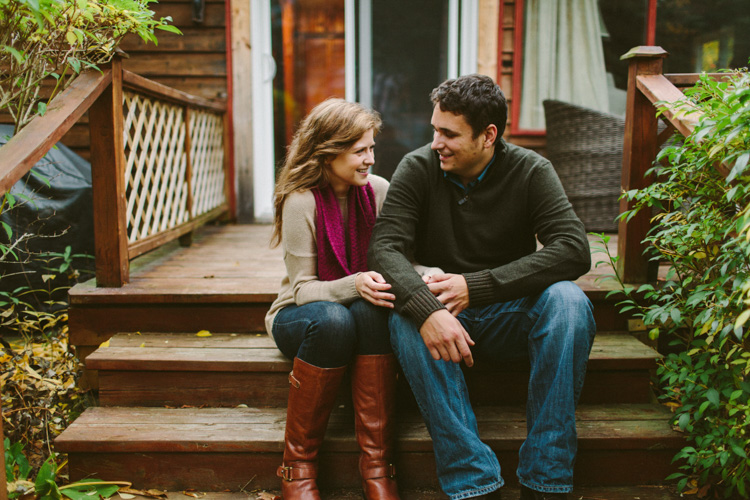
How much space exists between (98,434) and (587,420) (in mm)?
1626

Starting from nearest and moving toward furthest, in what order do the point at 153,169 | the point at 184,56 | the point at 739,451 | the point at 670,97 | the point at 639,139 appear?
the point at 739,451 < the point at 670,97 < the point at 639,139 < the point at 153,169 < the point at 184,56

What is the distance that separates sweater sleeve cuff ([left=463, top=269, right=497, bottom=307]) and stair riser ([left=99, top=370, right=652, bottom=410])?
0.42 m

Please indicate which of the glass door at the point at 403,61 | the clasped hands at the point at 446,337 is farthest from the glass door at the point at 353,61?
the clasped hands at the point at 446,337

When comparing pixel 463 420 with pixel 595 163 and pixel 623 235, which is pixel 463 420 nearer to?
pixel 623 235

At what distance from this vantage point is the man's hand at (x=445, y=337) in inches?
66.0

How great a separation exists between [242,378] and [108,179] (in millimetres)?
976

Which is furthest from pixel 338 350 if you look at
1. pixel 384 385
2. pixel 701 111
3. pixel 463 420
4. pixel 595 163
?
pixel 595 163

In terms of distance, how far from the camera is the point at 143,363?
213 cm

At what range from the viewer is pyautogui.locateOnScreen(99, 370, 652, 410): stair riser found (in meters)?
2.14

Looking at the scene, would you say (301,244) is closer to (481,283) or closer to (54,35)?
(481,283)

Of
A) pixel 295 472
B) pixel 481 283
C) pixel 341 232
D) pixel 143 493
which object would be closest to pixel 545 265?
pixel 481 283

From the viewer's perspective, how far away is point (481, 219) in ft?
6.47

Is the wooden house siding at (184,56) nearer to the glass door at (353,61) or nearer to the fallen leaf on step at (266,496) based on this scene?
the glass door at (353,61)

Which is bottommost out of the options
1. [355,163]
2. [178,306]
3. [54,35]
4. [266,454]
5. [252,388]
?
[266,454]
